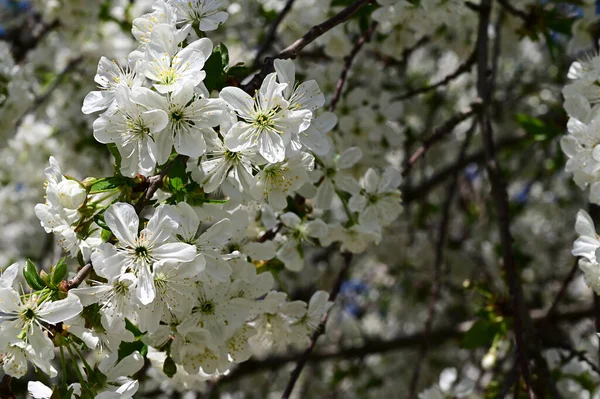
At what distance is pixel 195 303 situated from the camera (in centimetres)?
134

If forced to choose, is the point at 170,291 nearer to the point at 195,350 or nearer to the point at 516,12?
the point at 195,350

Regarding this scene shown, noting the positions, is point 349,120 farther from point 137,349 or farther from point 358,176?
point 137,349

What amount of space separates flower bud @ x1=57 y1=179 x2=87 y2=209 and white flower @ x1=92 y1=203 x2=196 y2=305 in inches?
5.1

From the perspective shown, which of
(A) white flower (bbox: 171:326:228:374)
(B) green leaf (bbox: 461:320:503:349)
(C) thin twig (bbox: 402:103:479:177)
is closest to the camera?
(A) white flower (bbox: 171:326:228:374)

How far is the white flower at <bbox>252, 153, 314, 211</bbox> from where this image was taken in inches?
53.1

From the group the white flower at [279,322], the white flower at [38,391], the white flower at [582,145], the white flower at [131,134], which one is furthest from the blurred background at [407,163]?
the white flower at [131,134]

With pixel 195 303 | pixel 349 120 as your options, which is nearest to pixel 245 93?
pixel 195 303

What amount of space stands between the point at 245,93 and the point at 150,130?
0.20m

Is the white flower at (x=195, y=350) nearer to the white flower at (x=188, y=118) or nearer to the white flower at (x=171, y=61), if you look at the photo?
the white flower at (x=188, y=118)

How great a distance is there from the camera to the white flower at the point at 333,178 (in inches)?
64.2

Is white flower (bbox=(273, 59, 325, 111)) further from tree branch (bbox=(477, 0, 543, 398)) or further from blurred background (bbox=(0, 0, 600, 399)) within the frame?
tree branch (bbox=(477, 0, 543, 398))

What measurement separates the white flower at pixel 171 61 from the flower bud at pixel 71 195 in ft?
0.85

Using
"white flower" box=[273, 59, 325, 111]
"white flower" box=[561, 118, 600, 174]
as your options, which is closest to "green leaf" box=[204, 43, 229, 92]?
"white flower" box=[273, 59, 325, 111]

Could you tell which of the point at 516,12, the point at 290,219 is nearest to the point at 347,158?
the point at 290,219
